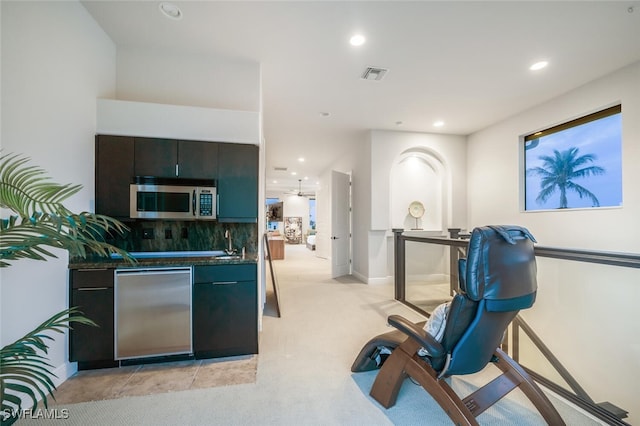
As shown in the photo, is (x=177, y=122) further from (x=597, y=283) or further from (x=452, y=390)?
(x=597, y=283)

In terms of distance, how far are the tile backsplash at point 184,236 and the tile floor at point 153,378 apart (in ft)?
3.62

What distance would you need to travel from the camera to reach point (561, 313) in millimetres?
2947

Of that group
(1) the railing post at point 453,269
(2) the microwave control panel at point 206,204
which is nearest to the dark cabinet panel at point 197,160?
(2) the microwave control panel at point 206,204

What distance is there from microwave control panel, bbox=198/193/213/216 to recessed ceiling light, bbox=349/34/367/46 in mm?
2063

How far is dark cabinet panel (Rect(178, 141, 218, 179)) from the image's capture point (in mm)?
2562

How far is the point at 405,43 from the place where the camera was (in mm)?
2533

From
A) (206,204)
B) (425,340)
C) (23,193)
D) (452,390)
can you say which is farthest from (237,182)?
(452,390)

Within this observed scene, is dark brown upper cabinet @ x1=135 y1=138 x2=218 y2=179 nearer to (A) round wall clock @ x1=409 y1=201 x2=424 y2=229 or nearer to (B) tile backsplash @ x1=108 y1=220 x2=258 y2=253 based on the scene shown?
(B) tile backsplash @ x1=108 y1=220 x2=258 y2=253

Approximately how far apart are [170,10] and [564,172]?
5.18 m

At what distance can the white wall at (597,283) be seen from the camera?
2.30 meters

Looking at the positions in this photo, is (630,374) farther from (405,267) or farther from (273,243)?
(273,243)

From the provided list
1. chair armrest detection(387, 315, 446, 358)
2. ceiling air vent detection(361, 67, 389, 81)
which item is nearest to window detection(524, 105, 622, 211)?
ceiling air vent detection(361, 67, 389, 81)

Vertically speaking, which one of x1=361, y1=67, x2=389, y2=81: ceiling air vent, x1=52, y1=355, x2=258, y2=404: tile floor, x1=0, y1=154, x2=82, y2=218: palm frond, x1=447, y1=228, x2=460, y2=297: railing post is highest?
x1=361, y1=67, x2=389, y2=81: ceiling air vent

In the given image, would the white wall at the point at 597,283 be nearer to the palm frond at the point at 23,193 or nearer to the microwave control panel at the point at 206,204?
the microwave control panel at the point at 206,204
